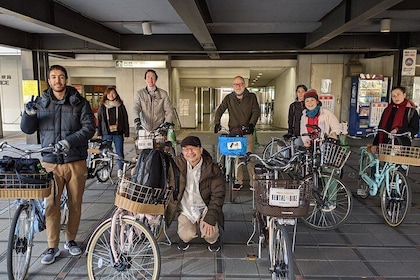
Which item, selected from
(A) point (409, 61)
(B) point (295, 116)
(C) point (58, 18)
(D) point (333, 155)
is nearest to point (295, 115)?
(B) point (295, 116)

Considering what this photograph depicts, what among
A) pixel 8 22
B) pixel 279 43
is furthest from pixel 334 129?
pixel 8 22

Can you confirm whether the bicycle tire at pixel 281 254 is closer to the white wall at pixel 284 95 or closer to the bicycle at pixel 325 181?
the bicycle at pixel 325 181

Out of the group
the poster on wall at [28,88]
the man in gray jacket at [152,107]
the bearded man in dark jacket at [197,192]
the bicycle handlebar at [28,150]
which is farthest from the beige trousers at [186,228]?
the poster on wall at [28,88]

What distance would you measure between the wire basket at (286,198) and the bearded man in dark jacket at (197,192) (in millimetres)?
637

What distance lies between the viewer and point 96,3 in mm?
5891

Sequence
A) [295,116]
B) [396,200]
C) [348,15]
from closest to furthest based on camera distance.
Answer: [396,200], [295,116], [348,15]

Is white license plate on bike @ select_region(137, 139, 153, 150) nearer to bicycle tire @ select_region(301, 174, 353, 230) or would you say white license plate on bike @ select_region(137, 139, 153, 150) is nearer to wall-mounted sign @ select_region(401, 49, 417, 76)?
bicycle tire @ select_region(301, 174, 353, 230)

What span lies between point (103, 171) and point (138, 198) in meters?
3.53

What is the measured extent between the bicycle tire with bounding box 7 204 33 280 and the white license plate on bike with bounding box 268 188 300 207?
1.84 m

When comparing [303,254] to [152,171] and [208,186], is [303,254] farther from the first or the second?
[152,171]

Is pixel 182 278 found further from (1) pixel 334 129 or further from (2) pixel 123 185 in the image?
(1) pixel 334 129

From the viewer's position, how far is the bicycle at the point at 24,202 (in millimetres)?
2439

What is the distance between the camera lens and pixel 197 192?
3082 mm

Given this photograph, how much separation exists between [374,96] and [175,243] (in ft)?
33.1
